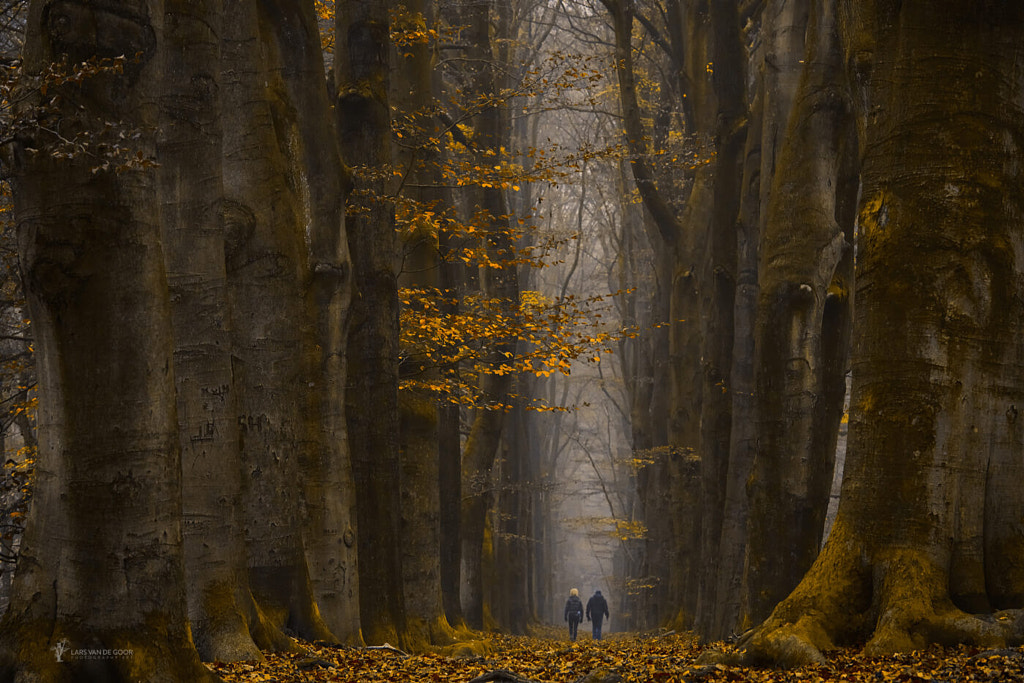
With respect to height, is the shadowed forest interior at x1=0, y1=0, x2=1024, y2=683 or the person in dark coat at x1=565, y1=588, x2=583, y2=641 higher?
the shadowed forest interior at x1=0, y1=0, x2=1024, y2=683

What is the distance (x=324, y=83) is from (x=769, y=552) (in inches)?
262

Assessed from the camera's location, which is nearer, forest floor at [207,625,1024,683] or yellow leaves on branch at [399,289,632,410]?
forest floor at [207,625,1024,683]

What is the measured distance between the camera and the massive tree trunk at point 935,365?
674 cm

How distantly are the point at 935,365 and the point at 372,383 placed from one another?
6.54 meters

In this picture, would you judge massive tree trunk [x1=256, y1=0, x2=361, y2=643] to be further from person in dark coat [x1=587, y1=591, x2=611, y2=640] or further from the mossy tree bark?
person in dark coat [x1=587, y1=591, x2=611, y2=640]

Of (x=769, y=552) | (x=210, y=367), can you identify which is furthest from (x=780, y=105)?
(x=210, y=367)

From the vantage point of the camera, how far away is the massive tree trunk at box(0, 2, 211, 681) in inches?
199

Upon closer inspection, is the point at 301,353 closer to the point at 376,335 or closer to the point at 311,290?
the point at 311,290

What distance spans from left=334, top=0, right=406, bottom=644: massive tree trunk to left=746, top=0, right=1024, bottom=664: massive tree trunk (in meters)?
5.56

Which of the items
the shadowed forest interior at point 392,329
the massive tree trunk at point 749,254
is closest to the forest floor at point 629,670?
the shadowed forest interior at point 392,329

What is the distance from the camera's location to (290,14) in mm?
10906
